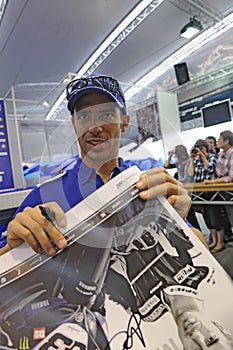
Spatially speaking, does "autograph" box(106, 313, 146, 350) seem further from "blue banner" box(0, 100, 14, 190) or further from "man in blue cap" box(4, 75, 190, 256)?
"blue banner" box(0, 100, 14, 190)

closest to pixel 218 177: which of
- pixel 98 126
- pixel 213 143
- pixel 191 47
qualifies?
pixel 213 143

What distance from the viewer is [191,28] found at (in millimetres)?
3965

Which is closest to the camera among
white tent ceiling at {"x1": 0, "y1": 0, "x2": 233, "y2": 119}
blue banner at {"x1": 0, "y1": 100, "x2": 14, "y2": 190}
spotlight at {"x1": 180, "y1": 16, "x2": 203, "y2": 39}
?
blue banner at {"x1": 0, "y1": 100, "x2": 14, "y2": 190}

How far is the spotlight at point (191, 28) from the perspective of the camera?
3930 millimetres

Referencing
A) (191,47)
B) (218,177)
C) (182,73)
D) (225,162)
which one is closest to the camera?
(225,162)

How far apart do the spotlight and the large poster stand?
4.30 m

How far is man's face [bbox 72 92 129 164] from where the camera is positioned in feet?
1.66

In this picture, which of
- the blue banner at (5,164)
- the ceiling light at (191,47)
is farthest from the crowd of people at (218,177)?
the ceiling light at (191,47)

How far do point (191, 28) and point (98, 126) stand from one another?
4221mm

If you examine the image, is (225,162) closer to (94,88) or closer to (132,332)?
(94,88)

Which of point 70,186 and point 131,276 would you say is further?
point 70,186

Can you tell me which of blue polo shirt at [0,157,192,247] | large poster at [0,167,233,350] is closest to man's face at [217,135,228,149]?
blue polo shirt at [0,157,192,247]

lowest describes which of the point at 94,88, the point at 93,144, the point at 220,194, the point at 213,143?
the point at 220,194

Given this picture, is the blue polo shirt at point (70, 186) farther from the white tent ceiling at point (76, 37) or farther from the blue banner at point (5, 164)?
the white tent ceiling at point (76, 37)
